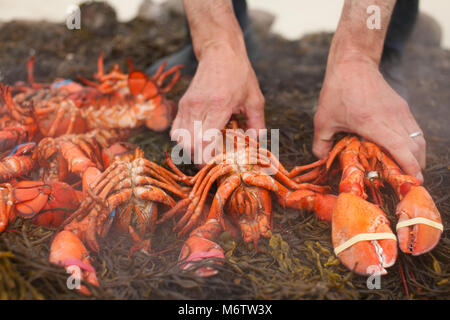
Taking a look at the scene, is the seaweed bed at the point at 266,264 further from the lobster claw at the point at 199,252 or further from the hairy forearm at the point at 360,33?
the hairy forearm at the point at 360,33

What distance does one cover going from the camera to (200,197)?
1954 mm

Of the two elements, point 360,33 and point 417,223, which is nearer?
point 417,223

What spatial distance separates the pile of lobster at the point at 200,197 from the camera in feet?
5.15

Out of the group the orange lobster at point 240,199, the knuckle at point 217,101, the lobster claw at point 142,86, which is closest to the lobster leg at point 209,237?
the orange lobster at point 240,199

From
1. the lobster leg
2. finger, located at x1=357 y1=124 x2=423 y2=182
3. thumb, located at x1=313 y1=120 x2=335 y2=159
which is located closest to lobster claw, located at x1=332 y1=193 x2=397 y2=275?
finger, located at x1=357 y1=124 x2=423 y2=182

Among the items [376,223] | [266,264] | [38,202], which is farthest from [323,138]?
[38,202]

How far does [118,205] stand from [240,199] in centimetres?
60

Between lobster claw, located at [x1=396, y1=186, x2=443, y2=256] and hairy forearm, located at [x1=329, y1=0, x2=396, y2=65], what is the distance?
1.04 metres

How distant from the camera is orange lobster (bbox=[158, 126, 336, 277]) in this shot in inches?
70.4

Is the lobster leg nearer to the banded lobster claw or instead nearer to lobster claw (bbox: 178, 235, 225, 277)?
lobster claw (bbox: 178, 235, 225, 277)

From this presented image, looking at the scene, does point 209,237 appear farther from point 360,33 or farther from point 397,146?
point 360,33

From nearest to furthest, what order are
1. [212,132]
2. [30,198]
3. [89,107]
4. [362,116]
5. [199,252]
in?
[199,252]
[30,198]
[362,116]
[212,132]
[89,107]

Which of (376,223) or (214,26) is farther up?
(214,26)
